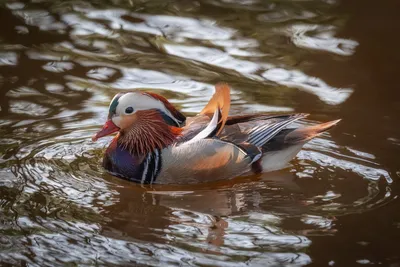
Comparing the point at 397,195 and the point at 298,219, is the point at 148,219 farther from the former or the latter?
the point at 397,195

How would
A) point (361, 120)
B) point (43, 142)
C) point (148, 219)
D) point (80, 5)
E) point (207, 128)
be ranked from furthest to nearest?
point (80, 5) < point (361, 120) < point (43, 142) < point (207, 128) < point (148, 219)

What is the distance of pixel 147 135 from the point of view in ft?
20.6

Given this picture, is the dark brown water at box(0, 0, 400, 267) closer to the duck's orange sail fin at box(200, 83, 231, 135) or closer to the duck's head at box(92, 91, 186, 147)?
the duck's head at box(92, 91, 186, 147)

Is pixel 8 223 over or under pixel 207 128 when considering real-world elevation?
under

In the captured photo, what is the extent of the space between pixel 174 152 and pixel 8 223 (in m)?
1.36

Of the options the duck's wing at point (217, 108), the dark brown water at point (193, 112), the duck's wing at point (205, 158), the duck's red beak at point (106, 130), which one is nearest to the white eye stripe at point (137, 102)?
the duck's red beak at point (106, 130)

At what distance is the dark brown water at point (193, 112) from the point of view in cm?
503

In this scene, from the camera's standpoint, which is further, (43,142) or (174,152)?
(43,142)

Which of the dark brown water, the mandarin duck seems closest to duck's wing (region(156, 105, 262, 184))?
the mandarin duck

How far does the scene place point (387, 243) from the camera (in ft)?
16.7

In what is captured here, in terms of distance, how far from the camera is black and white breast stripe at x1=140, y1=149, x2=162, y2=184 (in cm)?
601

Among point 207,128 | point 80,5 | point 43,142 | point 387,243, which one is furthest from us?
point 80,5

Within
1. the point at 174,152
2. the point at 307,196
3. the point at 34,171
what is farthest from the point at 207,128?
the point at 34,171

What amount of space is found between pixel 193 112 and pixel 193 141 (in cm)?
112
